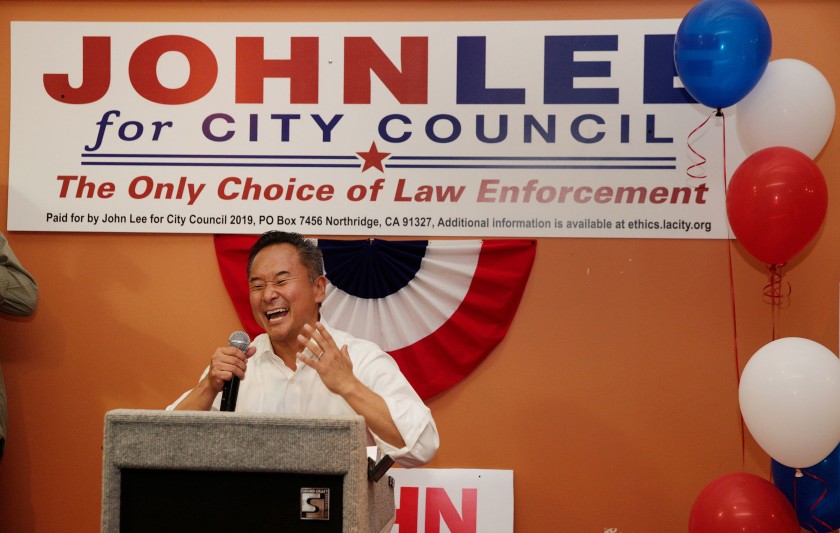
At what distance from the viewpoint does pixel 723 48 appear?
316 cm

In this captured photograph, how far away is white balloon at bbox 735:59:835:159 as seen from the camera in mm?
3281

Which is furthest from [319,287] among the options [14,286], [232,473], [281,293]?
[14,286]

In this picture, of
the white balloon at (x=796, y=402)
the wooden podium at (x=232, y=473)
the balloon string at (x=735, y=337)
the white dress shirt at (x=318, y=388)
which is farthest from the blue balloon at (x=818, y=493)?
the wooden podium at (x=232, y=473)

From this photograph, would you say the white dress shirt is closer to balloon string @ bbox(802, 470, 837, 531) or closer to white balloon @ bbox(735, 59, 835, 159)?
balloon string @ bbox(802, 470, 837, 531)

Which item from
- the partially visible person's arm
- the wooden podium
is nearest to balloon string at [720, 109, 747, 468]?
the wooden podium

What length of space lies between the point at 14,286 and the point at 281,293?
1553mm

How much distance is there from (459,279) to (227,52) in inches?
57.2

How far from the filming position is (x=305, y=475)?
188cm

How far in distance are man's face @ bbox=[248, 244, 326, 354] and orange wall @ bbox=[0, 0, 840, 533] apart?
1.29 metres

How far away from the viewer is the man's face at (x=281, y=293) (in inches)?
110

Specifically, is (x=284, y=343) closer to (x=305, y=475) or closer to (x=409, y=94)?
(x=305, y=475)

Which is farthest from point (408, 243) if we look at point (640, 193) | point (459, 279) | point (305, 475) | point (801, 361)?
point (305, 475)

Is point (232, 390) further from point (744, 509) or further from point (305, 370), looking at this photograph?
point (744, 509)

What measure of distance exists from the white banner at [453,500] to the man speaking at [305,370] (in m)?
1.14
